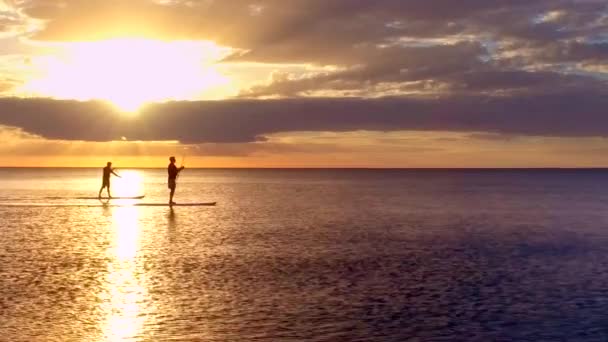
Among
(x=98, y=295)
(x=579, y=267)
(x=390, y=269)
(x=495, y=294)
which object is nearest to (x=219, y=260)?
(x=390, y=269)

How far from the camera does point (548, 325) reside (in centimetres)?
2298

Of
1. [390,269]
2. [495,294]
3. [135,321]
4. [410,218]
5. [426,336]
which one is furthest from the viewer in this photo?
[410,218]

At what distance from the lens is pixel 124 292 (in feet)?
89.9

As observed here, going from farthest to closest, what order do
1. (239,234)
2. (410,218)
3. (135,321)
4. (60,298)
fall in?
(410,218) → (239,234) → (60,298) → (135,321)

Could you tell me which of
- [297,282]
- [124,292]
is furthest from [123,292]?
[297,282]

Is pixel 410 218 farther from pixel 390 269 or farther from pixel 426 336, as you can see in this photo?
pixel 426 336

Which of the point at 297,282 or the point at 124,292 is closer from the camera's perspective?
the point at 124,292

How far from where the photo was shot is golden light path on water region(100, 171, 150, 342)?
71.3 ft

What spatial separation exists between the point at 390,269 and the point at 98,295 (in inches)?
507

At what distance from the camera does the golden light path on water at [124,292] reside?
2172 cm

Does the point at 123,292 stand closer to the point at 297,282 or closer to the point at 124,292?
the point at 124,292

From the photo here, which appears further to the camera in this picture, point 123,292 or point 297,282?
point 297,282

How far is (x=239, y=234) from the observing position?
50406mm

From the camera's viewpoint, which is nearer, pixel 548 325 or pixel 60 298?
pixel 548 325
